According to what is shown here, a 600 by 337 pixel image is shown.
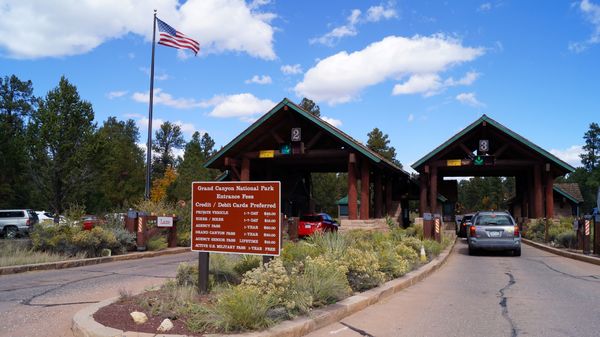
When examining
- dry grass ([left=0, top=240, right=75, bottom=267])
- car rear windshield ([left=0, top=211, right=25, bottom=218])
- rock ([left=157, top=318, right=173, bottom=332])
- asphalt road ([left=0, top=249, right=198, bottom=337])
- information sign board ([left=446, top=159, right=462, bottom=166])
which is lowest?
asphalt road ([left=0, top=249, right=198, bottom=337])

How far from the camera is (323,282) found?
7.50 m

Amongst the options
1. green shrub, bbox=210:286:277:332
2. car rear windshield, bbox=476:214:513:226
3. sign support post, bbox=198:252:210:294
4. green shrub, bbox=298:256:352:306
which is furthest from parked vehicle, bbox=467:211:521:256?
green shrub, bbox=210:286:277:332

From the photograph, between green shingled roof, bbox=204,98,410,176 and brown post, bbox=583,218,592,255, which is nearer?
brown post, bbox=583,218,592,255

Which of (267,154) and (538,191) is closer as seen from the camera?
(267,154)

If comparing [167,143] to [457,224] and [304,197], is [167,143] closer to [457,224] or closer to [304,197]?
[304,197]

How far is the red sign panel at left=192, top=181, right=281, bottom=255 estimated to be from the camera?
7266 mm

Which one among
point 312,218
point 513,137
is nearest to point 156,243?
point 312,218

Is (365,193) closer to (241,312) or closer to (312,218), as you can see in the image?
(312,218)

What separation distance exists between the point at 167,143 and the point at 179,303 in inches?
3258

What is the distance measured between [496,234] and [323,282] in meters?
12.4

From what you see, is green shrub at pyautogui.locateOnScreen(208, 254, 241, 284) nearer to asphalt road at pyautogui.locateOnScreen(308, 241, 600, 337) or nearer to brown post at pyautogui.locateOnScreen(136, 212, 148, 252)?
asphalt road at pyautogui.locateOnScreen(308, 241, 600, 337)

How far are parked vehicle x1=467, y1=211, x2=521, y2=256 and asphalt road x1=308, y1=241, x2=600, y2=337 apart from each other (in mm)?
3958

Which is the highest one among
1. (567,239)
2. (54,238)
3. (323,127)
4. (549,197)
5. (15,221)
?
(323,127)

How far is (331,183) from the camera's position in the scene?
61812 millimetres
